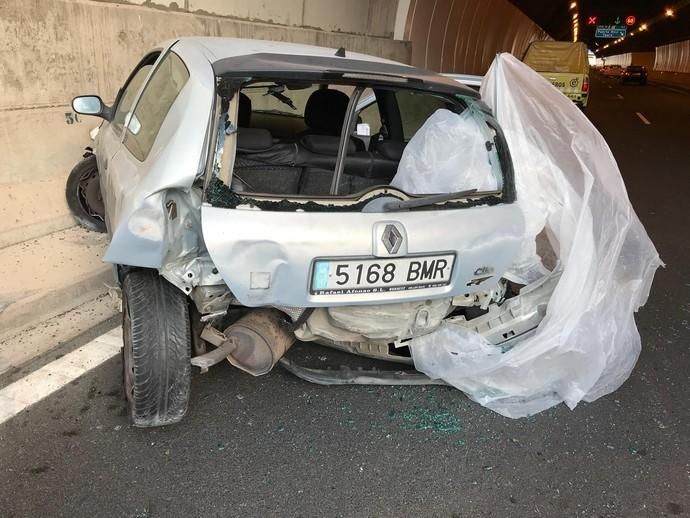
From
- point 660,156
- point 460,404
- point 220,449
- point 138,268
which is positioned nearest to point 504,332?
point 460,404

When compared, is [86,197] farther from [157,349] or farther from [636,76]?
[636,76]

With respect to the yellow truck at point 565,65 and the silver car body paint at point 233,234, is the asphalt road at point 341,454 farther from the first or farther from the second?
the yellow truck at point 565,65

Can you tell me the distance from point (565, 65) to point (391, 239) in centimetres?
1643

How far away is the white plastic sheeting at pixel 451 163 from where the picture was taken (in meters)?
3.05

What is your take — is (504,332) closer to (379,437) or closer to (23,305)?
(379,437)

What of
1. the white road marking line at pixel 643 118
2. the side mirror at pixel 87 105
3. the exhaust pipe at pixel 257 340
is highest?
the side mirror at pixel 87 105

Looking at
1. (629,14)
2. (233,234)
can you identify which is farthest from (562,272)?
(629,14)

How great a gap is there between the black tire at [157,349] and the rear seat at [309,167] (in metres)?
0.83

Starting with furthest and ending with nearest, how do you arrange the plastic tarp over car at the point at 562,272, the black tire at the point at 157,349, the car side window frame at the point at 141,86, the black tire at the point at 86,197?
the black tire at the point at 86,197, the car side window frame at the point at 141,86, the plastic tarp over car at the point at 562,272, the black tire at the point at 157,349

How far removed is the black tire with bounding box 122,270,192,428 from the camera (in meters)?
2.46

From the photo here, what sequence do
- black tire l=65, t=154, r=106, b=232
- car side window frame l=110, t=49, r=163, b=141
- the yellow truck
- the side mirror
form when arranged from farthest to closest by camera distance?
the yellow truck, black tire l=65, t=154, r=106, b=232, the side mirror, car side window frame l=110, t=49, r=163, b=141

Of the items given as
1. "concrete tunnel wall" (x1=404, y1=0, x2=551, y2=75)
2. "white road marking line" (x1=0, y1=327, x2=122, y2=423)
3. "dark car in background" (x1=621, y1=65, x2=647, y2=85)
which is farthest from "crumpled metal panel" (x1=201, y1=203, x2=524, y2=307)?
"dark car in background" (x1=621, y1=65, x2=647, y2=85)

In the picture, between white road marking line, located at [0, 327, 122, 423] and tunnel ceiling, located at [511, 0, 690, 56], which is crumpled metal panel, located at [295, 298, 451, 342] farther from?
tunnel ceiling, located at [511, 0, 690, 56]

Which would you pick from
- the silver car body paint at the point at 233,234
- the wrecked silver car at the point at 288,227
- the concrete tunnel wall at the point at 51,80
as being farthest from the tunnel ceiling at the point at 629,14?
the silver car body paint at the point at 233,234
